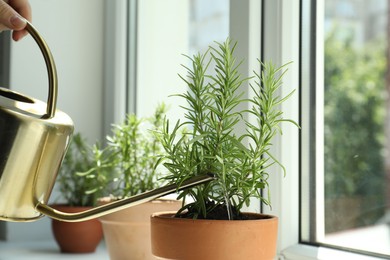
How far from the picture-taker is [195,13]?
1.32m

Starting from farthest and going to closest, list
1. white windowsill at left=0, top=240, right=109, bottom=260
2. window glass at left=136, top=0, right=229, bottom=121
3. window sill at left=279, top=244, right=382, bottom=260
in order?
1. window glass at left=136, top=0, right=229, bottom=121
2. white windowsill at left=0, top=240, right=109, bottom=260
3. window sill at left=279, top=244, right=382, bottom=260

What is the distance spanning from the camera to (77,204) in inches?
51.4

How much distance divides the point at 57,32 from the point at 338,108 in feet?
2.41

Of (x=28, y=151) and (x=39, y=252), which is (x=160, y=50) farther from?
(x=28, y=151)

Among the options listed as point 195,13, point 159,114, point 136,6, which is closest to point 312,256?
point 159,114

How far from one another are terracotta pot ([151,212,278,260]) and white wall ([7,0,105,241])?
2.68 feet

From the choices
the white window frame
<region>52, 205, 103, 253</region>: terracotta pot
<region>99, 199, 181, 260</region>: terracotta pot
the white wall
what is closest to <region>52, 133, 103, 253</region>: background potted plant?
<region>52, 205, 103, 253</region>: terracotta pot

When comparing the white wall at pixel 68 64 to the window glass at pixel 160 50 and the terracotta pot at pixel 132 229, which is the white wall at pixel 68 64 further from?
the terracotta pot at pixel 132 229

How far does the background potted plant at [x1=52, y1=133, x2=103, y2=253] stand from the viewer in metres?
1.26

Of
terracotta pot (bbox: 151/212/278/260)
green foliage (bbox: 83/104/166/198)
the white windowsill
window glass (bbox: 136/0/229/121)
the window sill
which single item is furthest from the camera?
window glass (bbox: 136/0/229/121)

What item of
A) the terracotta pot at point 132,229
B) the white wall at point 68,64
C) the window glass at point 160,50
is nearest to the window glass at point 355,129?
the terracotta pot at point 132,229

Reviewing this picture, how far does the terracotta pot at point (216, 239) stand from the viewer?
26.1 inches

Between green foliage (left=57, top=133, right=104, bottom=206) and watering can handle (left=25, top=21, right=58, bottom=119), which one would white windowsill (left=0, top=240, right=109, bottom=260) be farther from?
watering can handle (left=25, top=21, right=58, bottom=119)

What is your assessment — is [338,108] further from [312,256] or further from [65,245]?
[65,245]
